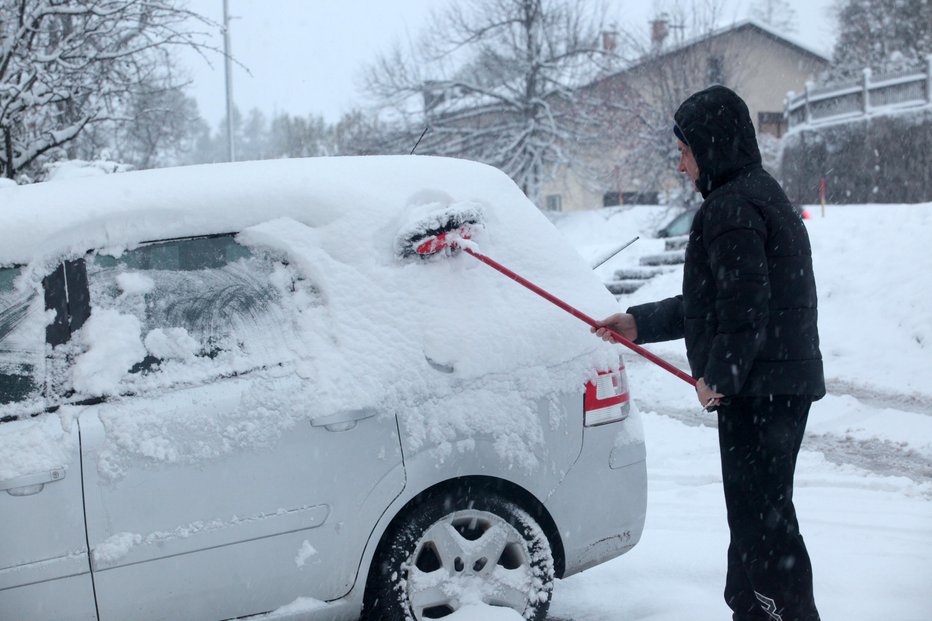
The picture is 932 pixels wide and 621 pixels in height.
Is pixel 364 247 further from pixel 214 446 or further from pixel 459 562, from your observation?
pixel 459 562

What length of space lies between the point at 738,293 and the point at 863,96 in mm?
21522

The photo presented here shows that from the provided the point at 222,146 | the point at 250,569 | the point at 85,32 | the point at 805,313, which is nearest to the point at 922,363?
the point at 805,313

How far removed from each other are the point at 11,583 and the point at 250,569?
695 millimetres

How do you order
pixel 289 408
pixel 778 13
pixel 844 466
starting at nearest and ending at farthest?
pixel 289 408 → pixel 844 466 → pixel 778 13

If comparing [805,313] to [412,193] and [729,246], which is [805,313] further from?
[412,193]

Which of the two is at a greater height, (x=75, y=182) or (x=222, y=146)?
(x=222, y=146)

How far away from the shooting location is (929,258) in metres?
10.1

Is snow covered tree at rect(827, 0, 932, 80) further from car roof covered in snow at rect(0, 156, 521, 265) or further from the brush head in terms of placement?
the brush head

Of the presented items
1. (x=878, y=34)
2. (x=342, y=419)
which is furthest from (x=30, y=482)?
(x=878, y=34)

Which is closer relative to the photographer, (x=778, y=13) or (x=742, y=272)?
(x=742, y=272)

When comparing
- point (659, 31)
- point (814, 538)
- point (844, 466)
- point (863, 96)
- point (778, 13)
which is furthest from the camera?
point (778, 13)

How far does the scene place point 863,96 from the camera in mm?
21594


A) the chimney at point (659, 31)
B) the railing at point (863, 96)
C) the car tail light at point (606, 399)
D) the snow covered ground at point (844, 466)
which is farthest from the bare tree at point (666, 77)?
the car tail light at point (606, 399)

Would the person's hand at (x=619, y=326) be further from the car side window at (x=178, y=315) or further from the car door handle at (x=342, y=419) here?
the car side window at (x=178, y=315)
